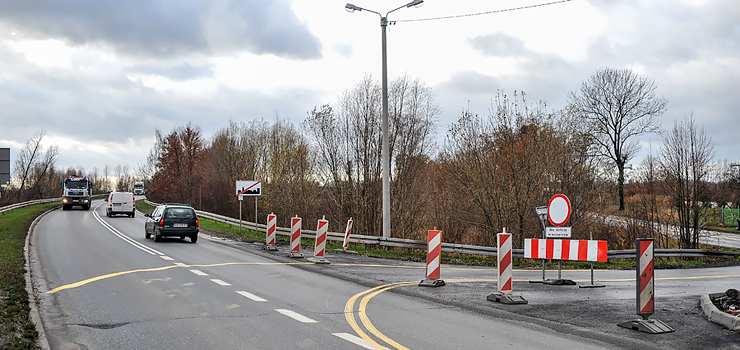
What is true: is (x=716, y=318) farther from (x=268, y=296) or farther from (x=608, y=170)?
(x=608, y=170)

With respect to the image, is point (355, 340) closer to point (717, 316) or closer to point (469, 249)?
point (717, 316)

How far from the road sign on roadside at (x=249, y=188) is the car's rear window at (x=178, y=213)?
8.99 ft

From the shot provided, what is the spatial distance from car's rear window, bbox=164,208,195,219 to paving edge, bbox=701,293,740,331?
64.0 ft

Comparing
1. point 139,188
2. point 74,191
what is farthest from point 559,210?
point 139,188

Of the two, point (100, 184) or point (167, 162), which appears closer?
point (167, 162)

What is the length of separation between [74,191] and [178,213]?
37.2m

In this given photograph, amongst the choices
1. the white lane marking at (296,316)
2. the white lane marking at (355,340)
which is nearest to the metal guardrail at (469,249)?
the white lane marking at (296,316)

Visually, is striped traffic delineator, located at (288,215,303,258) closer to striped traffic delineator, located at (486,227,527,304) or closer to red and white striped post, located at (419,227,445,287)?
red and white striped post, located at (419,227,445,287)

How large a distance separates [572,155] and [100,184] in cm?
13988

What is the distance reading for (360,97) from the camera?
1036 inches

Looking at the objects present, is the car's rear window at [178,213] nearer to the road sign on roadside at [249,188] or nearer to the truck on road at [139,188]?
the road sign on roadside at [249,188]

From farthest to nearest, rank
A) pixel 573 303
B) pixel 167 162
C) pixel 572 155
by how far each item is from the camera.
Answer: pixel 167 162
pixel 572 155
pixel 573 303

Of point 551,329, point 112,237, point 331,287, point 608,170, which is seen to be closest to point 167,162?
point 112,237

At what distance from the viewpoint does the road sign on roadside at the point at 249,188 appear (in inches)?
981
